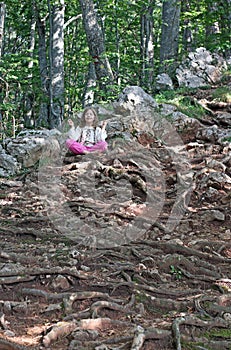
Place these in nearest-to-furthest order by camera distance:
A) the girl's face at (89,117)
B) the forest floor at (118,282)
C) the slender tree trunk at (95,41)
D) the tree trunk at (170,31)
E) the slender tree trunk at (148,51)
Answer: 1. the forest floor at (118,282)
2. the girl's face at (89,117)
3. the slender tree trunk at (95,41)
4. the slender tree trunk at (148,51)
5. the tree trunk at (170,31)

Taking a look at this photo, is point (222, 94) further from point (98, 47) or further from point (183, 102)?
point (98, 47)

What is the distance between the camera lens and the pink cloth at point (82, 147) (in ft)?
29.2

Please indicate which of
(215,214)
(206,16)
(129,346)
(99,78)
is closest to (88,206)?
(215,214)

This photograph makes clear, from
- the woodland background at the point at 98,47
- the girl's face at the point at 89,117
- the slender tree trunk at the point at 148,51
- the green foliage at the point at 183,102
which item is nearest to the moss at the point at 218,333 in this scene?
the girl's face at the point at 89,117

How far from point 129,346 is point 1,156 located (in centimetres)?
719

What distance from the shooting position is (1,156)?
31.9 ft

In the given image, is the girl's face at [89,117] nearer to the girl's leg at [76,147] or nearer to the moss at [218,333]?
the girl's leg at [76,147]

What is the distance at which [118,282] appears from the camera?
4.46 m

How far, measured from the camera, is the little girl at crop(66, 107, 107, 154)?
8.96 metres

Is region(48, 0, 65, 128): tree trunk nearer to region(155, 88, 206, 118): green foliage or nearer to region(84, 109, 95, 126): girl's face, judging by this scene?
region(155, 88, 206, 118): green foliage

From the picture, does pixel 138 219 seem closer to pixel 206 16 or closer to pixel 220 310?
pixel 220 310

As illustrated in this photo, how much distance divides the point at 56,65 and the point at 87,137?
635 cm

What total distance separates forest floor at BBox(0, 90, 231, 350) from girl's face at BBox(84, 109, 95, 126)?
2.26 m

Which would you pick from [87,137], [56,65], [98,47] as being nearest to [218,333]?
[87,137]
